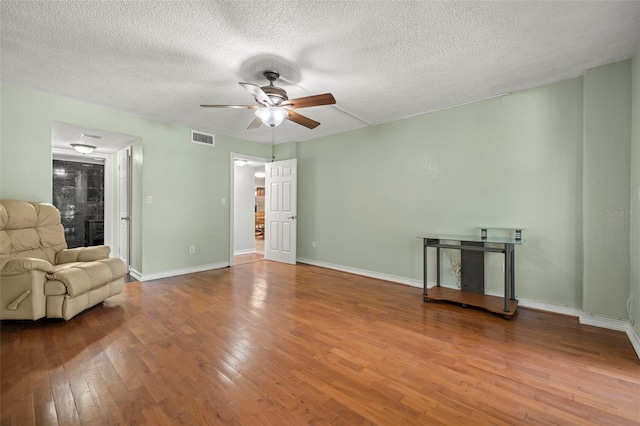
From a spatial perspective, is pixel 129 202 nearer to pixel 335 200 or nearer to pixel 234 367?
pixel 335 200

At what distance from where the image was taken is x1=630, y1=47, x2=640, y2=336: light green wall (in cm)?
227

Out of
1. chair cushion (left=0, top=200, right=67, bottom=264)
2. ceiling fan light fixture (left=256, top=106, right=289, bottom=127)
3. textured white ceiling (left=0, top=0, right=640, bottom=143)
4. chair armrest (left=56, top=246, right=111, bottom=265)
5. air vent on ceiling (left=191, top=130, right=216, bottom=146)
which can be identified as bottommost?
chair armrest (left=56, top=246, right=111, bottom=265)

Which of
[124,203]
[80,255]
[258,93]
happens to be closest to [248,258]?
[124,203]

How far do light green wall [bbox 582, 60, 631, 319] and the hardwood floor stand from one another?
425 mm

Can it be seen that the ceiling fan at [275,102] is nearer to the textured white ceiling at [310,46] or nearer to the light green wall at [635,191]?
the textured white ceiling at [310,46]

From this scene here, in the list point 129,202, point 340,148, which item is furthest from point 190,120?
point 340,148

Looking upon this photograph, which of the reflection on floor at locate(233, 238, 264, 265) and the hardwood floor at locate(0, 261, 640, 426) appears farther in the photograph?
the reflection on floor at locate(233, 238, 264, 265)

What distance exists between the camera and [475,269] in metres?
3.44

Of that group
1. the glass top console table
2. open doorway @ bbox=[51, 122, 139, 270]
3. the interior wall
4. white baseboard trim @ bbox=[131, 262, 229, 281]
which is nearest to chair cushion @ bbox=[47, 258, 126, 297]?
white baseboard trim @ bbox=[131, 262, 229, 281]

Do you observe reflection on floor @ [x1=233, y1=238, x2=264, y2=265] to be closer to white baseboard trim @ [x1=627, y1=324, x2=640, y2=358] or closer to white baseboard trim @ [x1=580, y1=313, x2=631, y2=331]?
white baseboard trim @ [x1=580, y1=313, x2=631, y2=331]

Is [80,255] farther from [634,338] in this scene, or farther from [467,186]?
[634,338]

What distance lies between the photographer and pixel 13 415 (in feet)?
4.84

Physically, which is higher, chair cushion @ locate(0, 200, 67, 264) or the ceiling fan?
the ceiling fan

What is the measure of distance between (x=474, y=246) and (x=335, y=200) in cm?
250
